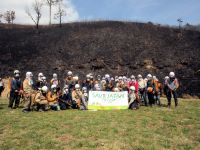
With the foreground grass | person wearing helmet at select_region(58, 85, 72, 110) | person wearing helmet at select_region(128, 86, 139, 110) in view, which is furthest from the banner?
the foreground grass

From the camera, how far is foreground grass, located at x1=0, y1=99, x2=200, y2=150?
42.1ft

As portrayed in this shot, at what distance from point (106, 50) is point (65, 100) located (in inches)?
1173

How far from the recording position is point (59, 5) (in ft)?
201

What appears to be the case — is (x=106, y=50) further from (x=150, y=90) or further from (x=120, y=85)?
(x=150, y=90)

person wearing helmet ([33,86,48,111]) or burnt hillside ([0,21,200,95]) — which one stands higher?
burnt hillside ([0,21,200,95])

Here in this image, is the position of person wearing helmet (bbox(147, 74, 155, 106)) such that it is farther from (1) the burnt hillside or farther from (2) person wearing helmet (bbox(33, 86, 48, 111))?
(1) the burnt hillside

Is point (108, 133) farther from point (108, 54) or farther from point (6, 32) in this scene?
point (6, 32)

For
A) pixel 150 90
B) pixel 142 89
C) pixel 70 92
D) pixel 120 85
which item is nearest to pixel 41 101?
pixel 70 92

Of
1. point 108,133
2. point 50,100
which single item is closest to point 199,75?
point 50,100

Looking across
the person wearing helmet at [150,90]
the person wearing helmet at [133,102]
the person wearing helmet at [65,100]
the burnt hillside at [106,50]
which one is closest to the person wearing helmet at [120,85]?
the person wearing helmet at [150,90]

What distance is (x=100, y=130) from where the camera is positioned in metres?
14.5

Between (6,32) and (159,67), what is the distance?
2644 cm

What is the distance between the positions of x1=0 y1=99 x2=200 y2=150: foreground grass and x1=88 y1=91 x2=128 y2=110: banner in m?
2.26

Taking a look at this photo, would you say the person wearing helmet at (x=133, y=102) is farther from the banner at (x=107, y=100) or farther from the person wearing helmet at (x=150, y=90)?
the person wearing helmet at (x=150, y=90)
